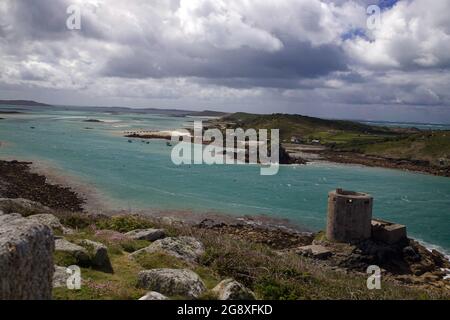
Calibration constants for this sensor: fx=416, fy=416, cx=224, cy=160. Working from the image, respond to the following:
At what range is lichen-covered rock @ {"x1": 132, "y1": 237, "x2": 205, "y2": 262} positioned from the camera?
12.5 meters

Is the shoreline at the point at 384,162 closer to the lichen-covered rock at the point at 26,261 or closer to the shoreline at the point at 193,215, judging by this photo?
the shoreline at the point at 193,215

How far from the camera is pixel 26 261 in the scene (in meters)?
6.15

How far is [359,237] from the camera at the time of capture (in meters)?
32.7

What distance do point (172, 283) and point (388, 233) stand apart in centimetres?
2796

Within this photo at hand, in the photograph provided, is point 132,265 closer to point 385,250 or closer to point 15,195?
point 385,250

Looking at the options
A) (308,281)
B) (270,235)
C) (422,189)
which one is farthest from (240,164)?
(308,281)

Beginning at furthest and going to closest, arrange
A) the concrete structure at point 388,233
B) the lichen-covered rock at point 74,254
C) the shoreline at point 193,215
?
the shoreline at point 193,215, the concrete structure at point 388,233, the lichen-covered rock at point 74,254

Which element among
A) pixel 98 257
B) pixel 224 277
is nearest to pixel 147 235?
pixel 98 257

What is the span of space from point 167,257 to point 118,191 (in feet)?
131

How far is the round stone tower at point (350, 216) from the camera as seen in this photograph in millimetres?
32281

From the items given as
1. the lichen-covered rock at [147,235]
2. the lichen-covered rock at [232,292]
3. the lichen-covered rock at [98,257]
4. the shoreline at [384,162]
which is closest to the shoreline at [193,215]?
the lichen-covered rock at [147,235]

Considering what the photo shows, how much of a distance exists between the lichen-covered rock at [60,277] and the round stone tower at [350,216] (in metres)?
26.4
